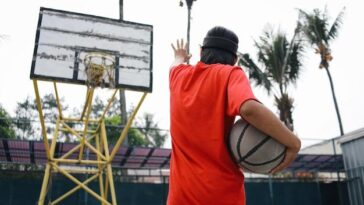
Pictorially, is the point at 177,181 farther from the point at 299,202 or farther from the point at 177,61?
the point at 299,202

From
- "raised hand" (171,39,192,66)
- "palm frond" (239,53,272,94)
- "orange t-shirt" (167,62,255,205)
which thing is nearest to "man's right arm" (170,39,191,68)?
"raised hand" (171,39,192,66)

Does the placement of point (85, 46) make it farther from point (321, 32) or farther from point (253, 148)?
point (321, 32)

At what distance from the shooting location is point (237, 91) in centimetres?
158

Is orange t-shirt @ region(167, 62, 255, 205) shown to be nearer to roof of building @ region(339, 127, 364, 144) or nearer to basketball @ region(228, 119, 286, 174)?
basketball @ region(228, 119, 286, 174)

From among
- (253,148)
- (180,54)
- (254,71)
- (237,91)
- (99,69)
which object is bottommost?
(253,148)

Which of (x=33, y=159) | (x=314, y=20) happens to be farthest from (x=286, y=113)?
(x=33, y=159)

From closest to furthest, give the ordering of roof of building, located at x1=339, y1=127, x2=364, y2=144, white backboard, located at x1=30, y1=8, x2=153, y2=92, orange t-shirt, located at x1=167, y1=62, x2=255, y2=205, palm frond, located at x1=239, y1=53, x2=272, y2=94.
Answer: orange t-shirt, located at x1=167, y1=62, x2=255, y2=205 → white backboard, located at x1=30, y1=8, x2=153, y2=92 → roof of building, located at x1=339, y1=127, x2=364, y2=144 → palm frond, located at x1=239, y1=53, x2=272, y2=94

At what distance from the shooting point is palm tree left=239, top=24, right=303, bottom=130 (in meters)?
15.4

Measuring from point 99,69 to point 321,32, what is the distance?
1305 centimetres

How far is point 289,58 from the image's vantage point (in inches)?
621

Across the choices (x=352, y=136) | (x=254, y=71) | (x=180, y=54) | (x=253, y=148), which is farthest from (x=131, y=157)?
(x=253, y=148)

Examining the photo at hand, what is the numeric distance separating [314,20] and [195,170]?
1676cm

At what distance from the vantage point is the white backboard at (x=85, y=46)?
21.6ft

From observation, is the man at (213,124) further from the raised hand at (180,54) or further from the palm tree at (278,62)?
the palm tree at (278,62)
